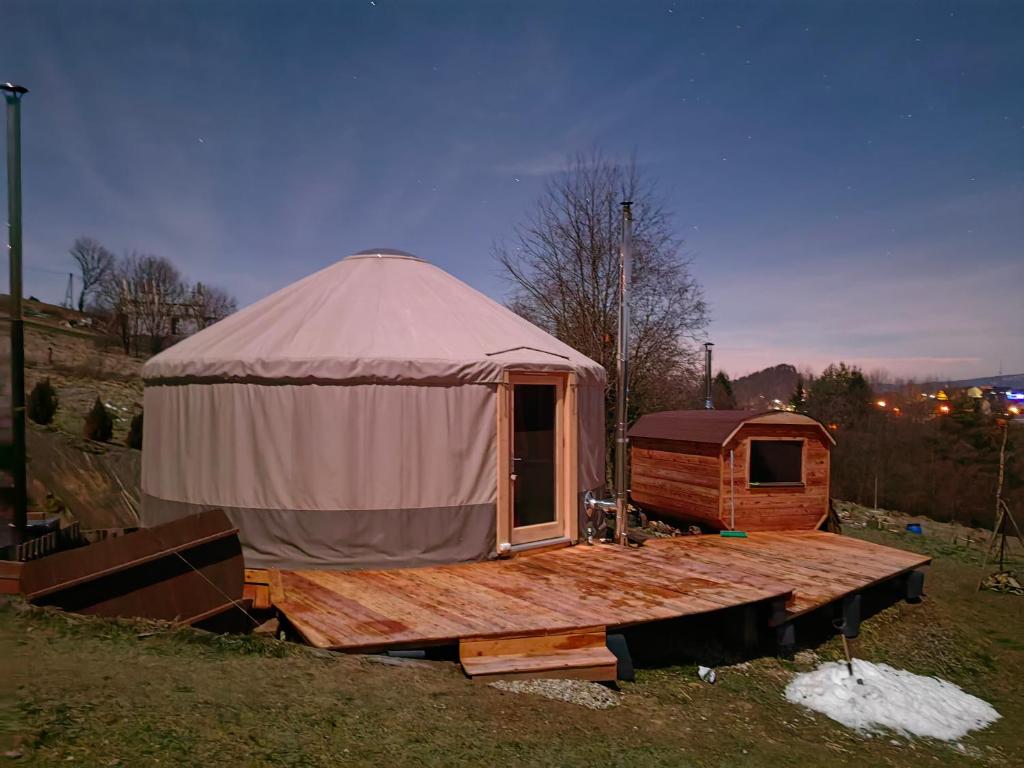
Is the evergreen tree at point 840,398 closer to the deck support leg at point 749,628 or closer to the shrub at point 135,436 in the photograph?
the deck support leg at point 749,628

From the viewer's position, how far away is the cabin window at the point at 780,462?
805 cm

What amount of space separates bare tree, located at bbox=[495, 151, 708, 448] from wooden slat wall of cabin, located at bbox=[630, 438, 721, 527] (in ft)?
18.2

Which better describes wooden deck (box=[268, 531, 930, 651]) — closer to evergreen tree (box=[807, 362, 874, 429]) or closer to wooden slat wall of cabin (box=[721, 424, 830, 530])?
wooden slat wall of cabin (box=[721, 424, 830, 530])

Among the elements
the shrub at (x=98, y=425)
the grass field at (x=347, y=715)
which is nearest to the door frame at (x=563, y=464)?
the grass field at (x=347, y=715)

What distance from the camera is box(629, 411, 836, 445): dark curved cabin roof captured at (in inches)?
306

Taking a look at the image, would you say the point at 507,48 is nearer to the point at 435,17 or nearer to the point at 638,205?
the point at 435,17

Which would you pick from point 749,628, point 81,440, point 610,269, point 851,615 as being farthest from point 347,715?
point 610,269

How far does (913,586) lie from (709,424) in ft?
8.72

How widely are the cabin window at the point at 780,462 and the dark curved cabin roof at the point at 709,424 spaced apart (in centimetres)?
29

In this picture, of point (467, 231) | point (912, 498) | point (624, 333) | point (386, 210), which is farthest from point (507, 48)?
point (912, 498)

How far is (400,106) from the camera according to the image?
11.7m

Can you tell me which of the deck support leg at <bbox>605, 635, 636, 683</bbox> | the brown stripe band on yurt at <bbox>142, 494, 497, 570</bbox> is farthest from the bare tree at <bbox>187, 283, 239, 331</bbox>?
the deck support leg at <bbox>605, 635, 636, 683</bbox>

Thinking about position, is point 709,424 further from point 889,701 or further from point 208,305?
point 208,305

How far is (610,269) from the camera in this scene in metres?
14.5
